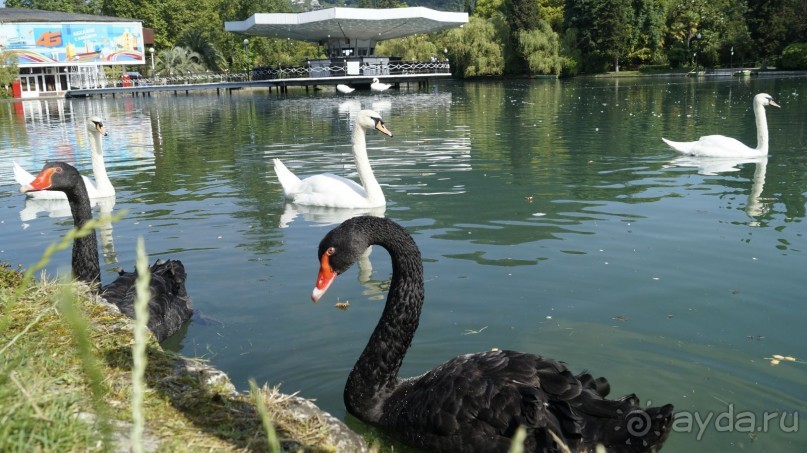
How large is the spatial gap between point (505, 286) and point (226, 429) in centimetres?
353

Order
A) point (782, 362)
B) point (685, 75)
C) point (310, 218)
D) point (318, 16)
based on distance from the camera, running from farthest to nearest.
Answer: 1. point (685, 75)
2. point (318, 16)
3. point (310, 218)
4. point (782, 362)

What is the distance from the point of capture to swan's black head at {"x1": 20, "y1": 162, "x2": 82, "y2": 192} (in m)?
5.44

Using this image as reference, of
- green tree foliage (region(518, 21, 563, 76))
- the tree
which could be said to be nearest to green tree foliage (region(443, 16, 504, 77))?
green tree foliage (region(518, 21, 563, 76))

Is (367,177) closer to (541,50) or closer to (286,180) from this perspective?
(286,180)

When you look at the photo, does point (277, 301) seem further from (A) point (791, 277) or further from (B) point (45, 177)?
(A) point (791, 277)

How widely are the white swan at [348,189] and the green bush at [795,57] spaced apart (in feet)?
161

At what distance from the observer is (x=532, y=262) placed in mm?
6469

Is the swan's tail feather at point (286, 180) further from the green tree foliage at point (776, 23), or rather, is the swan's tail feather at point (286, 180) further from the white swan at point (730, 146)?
the green tree foliage at point (776, 23)

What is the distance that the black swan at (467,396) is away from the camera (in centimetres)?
300

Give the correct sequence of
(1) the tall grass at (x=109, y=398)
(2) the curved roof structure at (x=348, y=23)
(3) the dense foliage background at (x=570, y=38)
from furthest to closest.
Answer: (3) the dense foliage background at (x=570, y=38)
(2) the curved roof structure at (x=348, y=23)
(1) the tall grass at (x=109, y=398)

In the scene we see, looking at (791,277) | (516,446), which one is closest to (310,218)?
(791,277)

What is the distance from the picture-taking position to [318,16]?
49.5m

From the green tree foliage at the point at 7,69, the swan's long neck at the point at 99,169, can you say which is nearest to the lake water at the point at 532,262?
the swan's long neck at the point at 99,169

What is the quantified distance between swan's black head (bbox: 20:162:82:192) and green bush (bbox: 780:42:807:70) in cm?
5349
